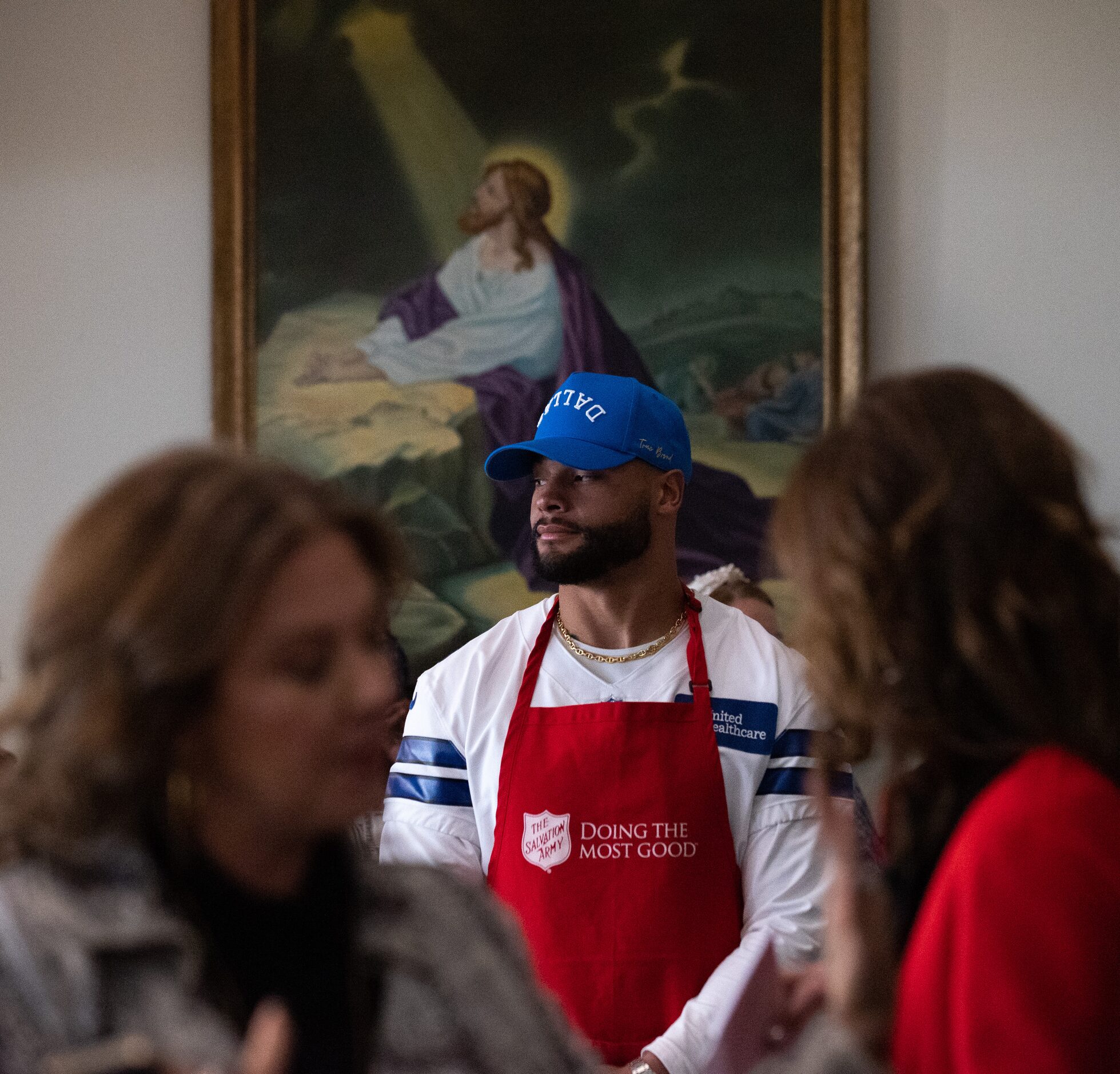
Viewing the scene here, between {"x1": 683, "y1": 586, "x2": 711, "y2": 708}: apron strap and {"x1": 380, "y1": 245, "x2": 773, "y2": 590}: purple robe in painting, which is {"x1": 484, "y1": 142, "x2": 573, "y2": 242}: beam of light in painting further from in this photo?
{"x1": 683, "y1": 586, "x2": 711, "y2": 708}: apron strap

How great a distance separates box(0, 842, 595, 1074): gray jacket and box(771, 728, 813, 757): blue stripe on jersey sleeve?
1.15m

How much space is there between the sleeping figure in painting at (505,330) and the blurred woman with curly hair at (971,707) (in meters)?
2.38

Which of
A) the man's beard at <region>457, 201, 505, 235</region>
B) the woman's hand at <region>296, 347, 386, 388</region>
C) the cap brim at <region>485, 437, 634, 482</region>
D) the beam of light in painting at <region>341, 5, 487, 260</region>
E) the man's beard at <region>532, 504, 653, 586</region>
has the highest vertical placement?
the beam of light in painting at <region>341, 5, 487, 260</region>

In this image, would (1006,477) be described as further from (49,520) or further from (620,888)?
(49,520)

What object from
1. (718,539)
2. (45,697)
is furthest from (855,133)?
(45,697)

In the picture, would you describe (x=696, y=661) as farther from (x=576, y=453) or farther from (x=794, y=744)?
(x=576, y=453)

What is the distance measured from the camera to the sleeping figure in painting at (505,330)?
3693mm

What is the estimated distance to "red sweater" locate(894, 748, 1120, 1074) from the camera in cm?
107

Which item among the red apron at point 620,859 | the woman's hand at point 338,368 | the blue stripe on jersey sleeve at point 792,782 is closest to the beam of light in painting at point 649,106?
the woman's hand at point 338,368

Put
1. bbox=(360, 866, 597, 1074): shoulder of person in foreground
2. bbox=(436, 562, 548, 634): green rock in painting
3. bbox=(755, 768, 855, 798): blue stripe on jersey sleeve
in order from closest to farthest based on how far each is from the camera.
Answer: bbox=(360, 866, 597, 1074): shoulder of person in foreground → bbox=(755, 768, 855, 798): blue stripe on jersey sleeve → bbox=(436, 562, 548, 634): green rock in painting

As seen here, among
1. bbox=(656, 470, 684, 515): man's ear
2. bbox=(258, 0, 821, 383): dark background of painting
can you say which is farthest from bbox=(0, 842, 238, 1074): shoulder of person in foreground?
bbox=(258, 0, 821, 383): dark background of painting

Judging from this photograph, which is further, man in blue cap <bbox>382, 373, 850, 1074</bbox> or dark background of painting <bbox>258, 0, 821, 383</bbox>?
dark background of painting <bbox>258, 0, 821, 383</bbox>

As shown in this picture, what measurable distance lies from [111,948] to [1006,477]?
97 centimetres

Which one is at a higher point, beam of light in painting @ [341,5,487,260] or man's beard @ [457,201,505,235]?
beam of light in painting @ [341,5,487,260]
